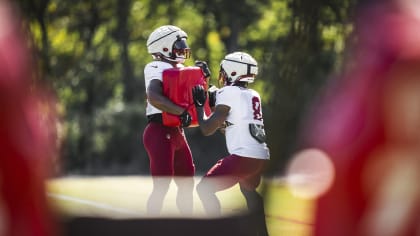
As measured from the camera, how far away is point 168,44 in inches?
178

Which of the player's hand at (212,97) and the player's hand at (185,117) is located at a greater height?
the player's hand at (212,97)

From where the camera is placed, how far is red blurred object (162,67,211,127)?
13.7ft

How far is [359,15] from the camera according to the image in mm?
1030

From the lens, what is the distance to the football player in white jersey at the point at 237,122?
13.5 ft

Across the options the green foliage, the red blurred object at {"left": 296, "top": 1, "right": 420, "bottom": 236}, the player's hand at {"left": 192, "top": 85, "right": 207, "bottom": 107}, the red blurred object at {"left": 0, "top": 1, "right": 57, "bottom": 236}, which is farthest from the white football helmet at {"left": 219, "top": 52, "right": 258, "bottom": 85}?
the green foliage

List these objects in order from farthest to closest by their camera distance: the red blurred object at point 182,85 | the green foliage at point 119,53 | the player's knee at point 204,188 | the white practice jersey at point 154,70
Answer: the green foliage at point 119,53, the white practice jersey at point 154,70, the red blurred object at point 182,85, the player's knee at point 204,188

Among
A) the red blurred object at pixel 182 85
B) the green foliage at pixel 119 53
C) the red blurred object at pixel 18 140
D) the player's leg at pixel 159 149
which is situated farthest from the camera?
the green foliage at pixel 119 53

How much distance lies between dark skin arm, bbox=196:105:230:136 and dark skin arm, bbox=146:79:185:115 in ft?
0.34

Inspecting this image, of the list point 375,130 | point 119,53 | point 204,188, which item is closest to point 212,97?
point 204,188

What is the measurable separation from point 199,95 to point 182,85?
0.70ft

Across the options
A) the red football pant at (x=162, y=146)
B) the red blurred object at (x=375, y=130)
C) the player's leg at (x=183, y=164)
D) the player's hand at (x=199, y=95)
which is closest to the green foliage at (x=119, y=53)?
the player's leg at (x=183, y=164)

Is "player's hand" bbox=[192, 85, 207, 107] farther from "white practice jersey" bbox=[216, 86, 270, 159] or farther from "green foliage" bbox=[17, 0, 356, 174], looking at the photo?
"green foliage" bbox=[17, 0, 356, 174]

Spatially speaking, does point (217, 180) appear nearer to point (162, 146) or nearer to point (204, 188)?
point (204, 188)

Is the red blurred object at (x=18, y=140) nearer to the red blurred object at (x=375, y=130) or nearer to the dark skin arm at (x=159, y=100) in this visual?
the red blurred object at (x=375, y=130)
